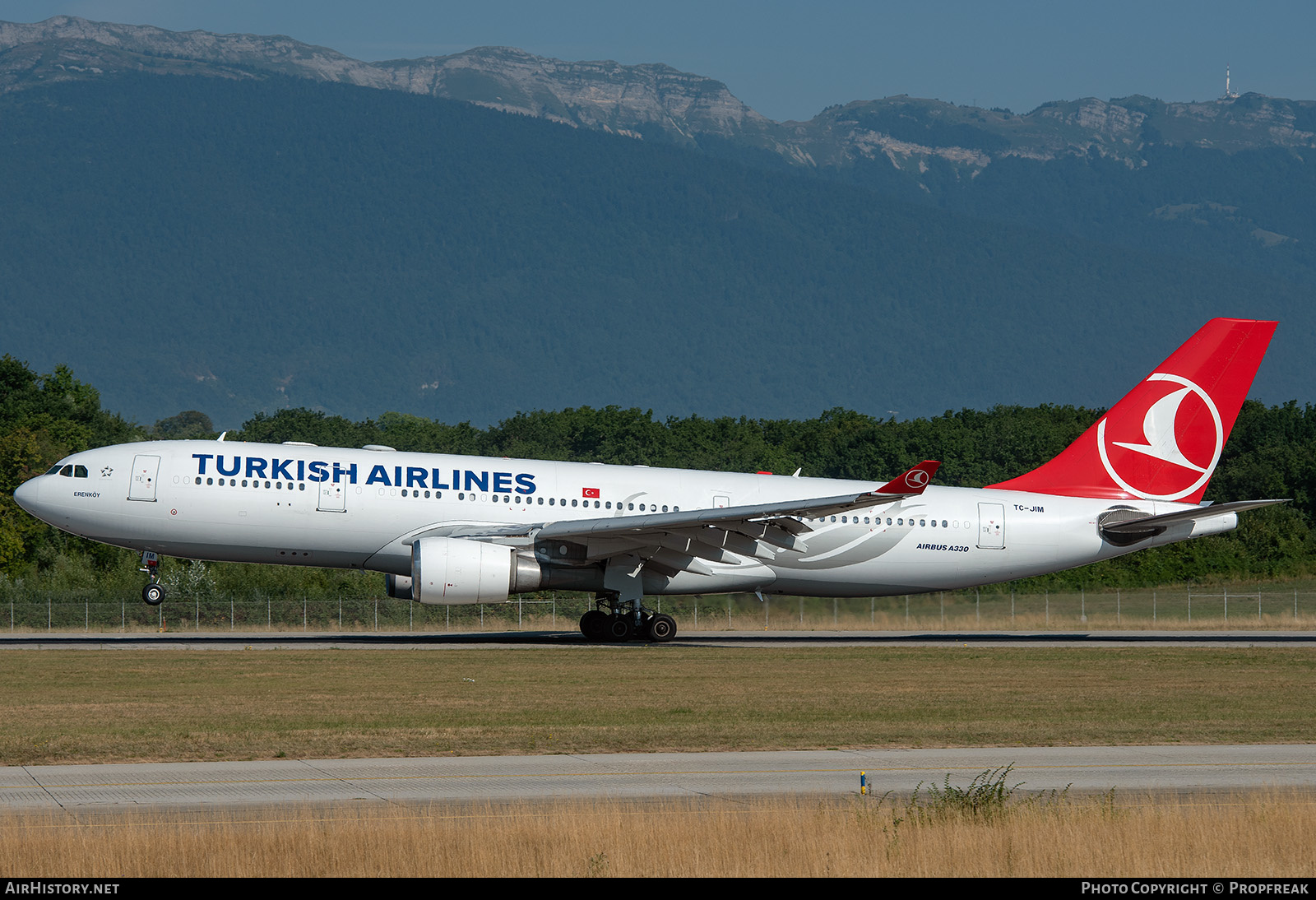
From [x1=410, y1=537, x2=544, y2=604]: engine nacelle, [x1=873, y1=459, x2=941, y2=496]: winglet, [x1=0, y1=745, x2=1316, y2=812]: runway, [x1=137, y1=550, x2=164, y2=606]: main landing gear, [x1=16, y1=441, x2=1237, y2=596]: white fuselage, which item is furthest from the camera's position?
[x1=16, y1=441, x2=1237, y2=596]: white fuselage

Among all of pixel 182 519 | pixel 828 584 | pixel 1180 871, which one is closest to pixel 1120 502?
pixel 828 584

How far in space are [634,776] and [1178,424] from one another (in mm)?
30240

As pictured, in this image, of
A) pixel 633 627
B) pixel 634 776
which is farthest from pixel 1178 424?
pixel 634 776

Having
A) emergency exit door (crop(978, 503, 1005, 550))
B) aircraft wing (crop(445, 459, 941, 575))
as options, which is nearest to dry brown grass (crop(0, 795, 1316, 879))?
aircraft wing (crop(445, 459, 941, 575))

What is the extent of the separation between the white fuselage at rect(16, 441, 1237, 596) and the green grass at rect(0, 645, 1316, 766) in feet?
9.81

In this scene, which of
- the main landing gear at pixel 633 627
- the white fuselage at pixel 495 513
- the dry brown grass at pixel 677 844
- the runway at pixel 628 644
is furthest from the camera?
the main landing gear at pixel 633 627

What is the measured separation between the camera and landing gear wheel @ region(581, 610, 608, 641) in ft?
131

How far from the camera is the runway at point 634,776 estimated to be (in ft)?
53.1

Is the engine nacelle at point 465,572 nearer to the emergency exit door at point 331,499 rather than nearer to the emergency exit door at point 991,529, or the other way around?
the emergency exit door at point 331,499

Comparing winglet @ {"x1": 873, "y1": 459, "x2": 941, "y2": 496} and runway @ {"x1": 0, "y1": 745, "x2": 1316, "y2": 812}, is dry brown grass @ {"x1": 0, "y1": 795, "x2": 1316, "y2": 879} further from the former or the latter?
winglet @ {"x1": 873, "y1": 459, "x2": 941, "y2": 496}

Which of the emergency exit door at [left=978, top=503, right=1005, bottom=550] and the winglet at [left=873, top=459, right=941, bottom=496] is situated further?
the emergency exit door at [left=978, top=503, right=1005, bottom=550]

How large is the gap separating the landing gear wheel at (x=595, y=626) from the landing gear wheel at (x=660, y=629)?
115cm

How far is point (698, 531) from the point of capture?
1499 inches

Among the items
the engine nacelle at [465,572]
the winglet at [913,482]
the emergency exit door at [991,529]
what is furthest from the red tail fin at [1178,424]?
the engine nacelle at [465,572]
